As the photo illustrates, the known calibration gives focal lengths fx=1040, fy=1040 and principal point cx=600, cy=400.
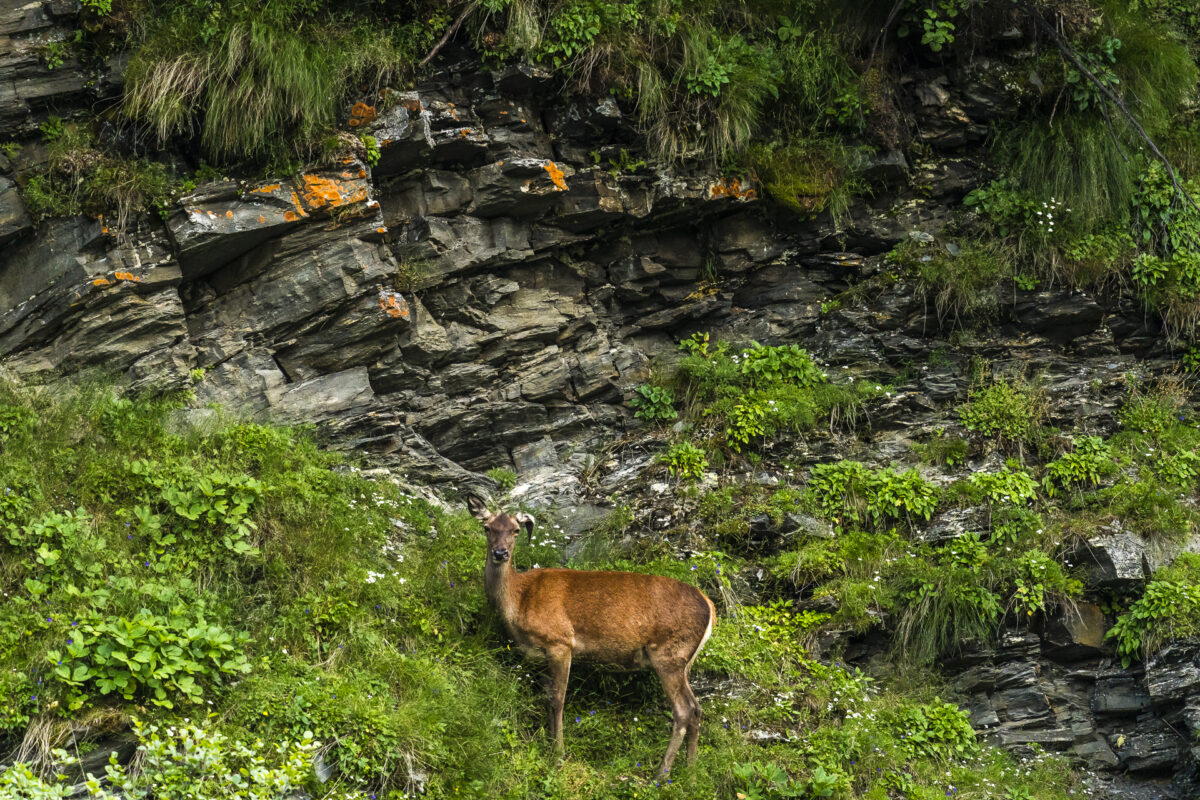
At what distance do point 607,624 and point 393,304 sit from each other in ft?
12.3

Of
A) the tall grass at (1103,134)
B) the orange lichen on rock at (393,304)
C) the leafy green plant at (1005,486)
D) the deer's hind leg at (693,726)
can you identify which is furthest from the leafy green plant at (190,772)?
the tall grass at (1103,134)

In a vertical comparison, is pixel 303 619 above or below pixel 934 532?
above

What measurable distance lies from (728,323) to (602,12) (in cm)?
346

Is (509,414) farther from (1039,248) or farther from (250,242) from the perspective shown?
(1039,248)

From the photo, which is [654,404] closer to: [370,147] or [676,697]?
[370,147]

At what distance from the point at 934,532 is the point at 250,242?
6584 mm

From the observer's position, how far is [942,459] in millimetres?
9938

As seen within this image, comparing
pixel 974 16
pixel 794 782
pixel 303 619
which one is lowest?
pixel 794 782

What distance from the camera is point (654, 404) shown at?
35.2 feet

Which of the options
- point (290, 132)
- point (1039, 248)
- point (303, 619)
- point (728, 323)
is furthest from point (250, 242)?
point (1039, 248)

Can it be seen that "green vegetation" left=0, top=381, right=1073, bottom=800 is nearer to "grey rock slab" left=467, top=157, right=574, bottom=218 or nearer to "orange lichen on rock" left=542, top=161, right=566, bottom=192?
"grey rock slab" left=467, top=157, right=574, bottom=218

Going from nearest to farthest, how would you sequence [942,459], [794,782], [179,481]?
[794,782], [179,481], [942,459]

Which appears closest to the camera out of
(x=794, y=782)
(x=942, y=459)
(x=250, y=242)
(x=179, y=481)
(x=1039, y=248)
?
(x=794, y=782)

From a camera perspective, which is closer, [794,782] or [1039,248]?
[794,782]
